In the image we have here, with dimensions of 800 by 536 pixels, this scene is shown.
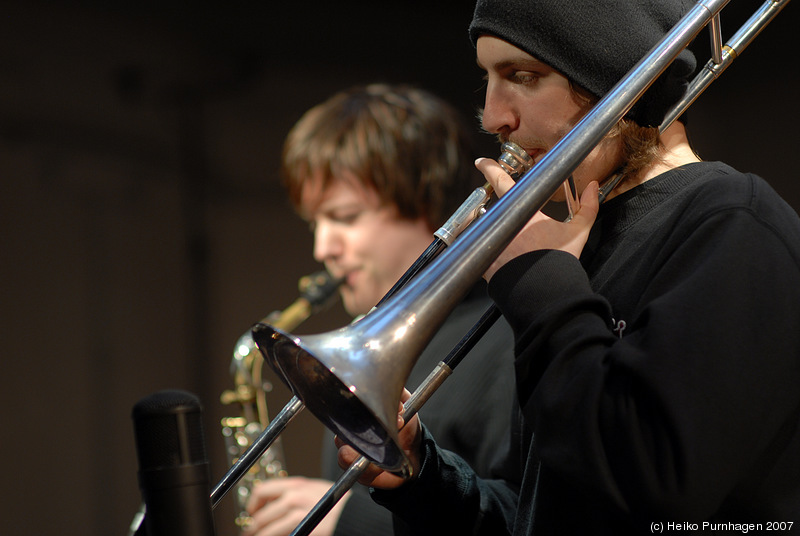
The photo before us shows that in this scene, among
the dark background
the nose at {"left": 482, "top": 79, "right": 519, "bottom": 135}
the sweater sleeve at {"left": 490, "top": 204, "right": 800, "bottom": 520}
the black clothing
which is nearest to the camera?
the sweater sleeve at {"left": 490, "top": 204, "right": 800, "bottom": 520}

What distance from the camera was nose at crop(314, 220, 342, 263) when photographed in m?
1.86

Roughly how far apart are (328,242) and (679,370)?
1255 millimetres

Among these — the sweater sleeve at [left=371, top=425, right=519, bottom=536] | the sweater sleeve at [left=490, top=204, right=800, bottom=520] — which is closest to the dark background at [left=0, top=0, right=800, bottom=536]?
the sweater sleeve at [left=371, top=425, right=519, bottom=536]

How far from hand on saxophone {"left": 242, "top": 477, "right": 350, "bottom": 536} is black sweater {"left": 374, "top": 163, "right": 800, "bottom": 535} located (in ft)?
2.80

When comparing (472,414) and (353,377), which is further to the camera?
(472,414)

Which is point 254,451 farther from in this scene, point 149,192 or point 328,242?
point 149,192

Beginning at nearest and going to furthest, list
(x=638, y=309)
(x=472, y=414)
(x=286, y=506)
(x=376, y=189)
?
1. (x=638, y=309)
2. (x=472, y=414)
3. (x=286, y=506)
4. (x=376, y=189)

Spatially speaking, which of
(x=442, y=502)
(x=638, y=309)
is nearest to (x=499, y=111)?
(x=638, y=309)

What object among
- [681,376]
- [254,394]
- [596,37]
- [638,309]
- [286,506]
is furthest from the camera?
[254,394]

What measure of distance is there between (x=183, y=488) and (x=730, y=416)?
46 centimetres

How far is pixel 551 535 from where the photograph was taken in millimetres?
844

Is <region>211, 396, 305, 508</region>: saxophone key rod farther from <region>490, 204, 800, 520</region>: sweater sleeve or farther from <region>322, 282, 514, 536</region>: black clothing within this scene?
<region>322, 282, 514, 536</region>: black clothing

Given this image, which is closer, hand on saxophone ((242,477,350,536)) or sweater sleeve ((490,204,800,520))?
sweater sleeve ((490,204,800,520))

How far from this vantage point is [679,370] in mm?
681
